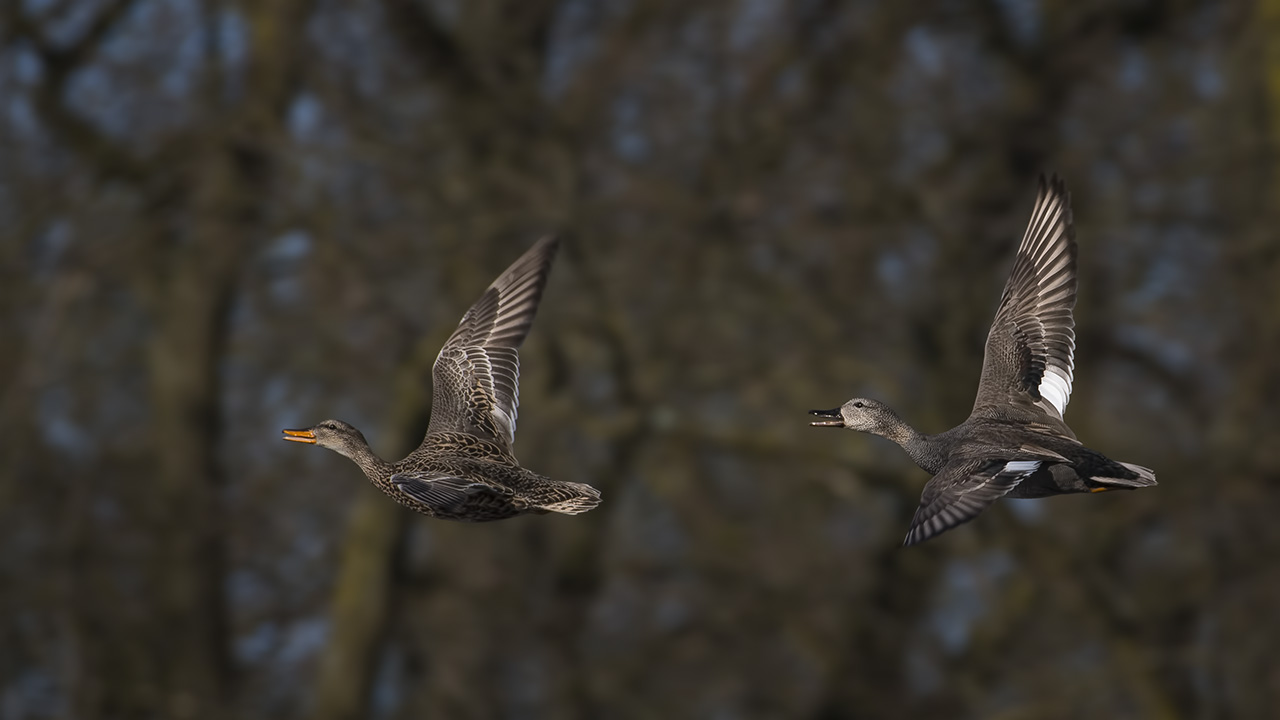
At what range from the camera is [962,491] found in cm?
382

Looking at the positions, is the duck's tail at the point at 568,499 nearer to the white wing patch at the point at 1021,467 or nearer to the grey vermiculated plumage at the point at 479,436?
the grey vermiculated plumage at the point at 479,436

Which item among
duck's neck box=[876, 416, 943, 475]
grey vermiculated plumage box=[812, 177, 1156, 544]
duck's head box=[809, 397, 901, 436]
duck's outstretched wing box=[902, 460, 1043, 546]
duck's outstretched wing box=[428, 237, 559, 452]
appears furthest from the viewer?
duck's outstretched wing box=[428, 237, 559, 452]

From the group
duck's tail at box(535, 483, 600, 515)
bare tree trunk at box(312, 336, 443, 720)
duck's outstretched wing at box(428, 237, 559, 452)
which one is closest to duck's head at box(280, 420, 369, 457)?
duck's outstretched wing at box(428, 237, 559, 452)

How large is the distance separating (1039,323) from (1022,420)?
0.92 metres

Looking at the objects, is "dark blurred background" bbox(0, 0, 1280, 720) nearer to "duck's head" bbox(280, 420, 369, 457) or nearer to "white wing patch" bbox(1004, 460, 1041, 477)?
"duck's head" bbox(280, 420, 369, 457)

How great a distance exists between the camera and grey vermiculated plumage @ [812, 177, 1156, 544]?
392 cm

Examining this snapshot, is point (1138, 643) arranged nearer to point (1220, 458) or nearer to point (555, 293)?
point (1220, 458)

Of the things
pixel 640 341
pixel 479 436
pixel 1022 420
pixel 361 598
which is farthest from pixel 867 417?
pixel 361 598

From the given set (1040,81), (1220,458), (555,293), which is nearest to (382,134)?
(555,293)

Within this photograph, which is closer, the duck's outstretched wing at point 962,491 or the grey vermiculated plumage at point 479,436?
the duck's outstretched wing at point 962,491

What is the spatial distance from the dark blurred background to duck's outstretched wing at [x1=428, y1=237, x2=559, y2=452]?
5.74 metres

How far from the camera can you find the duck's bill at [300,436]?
427 cm

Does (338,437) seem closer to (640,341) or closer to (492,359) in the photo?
(492,359)

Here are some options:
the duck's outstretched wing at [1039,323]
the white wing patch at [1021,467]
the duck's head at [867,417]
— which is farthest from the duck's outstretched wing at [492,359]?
the white wing patch at [1021,467]
